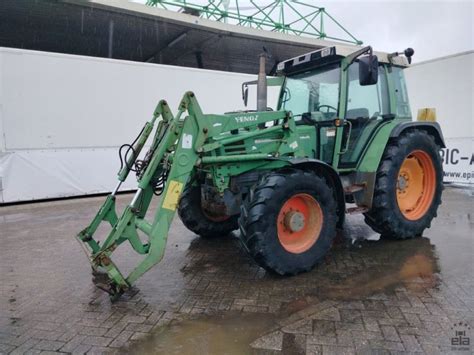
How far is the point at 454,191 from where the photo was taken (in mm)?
8406

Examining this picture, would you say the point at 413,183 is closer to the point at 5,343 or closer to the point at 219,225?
the point at 219,225

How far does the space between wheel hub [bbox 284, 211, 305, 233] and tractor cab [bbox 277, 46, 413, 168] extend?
1.07 meters

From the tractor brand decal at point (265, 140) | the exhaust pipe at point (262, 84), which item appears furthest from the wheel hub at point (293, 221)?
the exhaust pipe at point (262, 84)

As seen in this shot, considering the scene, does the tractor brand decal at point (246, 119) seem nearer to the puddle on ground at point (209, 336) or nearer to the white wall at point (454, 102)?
the puddle on ground at point (209, 336)

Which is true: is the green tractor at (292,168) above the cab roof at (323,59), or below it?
below

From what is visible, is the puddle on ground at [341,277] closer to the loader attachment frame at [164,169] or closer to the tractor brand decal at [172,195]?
the loader attachment frame at [164,169]

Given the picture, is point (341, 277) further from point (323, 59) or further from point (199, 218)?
point (323, 59)

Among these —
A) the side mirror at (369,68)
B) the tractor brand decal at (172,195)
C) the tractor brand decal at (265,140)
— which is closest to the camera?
the tractor brand decal at (172,195)

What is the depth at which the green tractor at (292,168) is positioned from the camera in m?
3.43

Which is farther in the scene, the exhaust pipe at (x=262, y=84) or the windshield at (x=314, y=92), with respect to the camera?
the windshield at (x=314, y=92)

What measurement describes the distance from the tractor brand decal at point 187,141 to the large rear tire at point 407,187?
233 cm

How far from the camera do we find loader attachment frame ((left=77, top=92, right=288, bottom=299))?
3.20 meters

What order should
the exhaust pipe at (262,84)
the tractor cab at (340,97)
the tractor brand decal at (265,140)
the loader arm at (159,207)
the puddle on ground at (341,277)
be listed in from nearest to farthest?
1. the puddle on ground at (341,277)
2. the loader arm at (159,207)
3. the tractor brand decal at (265,140)
4. the exhaust pipe at (262,84)
5. the tractor cab at (340,97)

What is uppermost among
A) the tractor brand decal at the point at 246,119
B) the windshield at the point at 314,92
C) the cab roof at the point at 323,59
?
the cab roof at the point at 323,59
